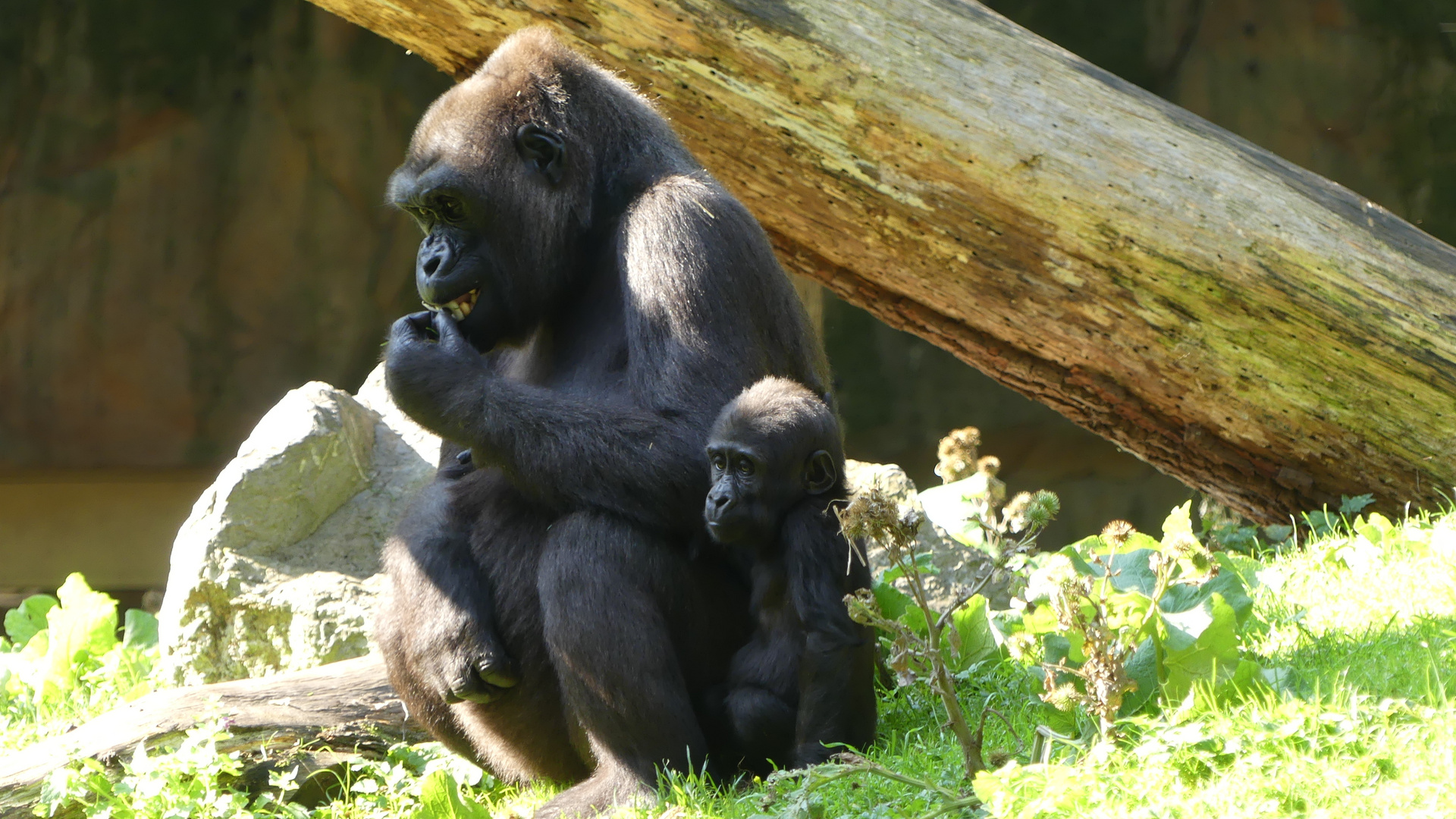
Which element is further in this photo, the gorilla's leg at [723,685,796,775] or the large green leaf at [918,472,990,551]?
the large green leaf at [918,472,990,551]

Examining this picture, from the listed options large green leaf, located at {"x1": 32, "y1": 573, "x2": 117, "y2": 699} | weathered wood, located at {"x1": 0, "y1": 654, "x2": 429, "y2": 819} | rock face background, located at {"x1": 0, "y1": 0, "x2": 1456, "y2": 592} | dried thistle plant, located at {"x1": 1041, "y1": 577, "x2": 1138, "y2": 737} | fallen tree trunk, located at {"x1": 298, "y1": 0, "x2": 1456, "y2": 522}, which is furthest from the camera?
rock face background, located at {"x1": 0, "y1": 0, "x2": 1456, "y2": 592}

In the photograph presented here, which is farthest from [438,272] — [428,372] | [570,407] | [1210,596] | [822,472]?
[1210,596]

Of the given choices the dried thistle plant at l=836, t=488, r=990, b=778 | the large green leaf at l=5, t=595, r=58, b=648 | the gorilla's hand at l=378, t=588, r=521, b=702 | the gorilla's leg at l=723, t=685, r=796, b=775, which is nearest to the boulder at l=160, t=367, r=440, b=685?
the large green leaf at l=5, t=595, r=58, b=648

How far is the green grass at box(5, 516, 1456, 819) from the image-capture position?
7.18 ft

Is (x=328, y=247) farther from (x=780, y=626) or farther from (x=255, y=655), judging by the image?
(x=780, y=626)

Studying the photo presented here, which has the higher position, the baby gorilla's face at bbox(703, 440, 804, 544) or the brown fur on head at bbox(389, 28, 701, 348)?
the brown fur on head at bbox(389, 28, 701, 348)

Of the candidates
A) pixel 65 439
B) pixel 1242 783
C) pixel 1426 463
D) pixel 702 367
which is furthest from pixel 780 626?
pixel 65 439

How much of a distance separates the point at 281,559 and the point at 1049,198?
3028 millimetres

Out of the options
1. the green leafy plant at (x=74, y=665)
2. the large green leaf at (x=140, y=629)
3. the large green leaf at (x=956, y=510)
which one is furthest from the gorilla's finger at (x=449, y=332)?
the large green leaf at (x=140, y=629)

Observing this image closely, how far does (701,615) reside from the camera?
314cm

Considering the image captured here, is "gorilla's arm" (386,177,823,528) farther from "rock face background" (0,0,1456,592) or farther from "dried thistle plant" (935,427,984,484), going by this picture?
"rock face background" (0,0,1456,592)

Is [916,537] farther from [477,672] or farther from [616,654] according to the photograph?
[477,672]

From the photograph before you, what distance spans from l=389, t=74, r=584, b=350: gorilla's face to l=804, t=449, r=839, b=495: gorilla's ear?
2.85ft

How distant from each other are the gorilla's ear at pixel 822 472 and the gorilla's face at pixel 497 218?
0.87 m
